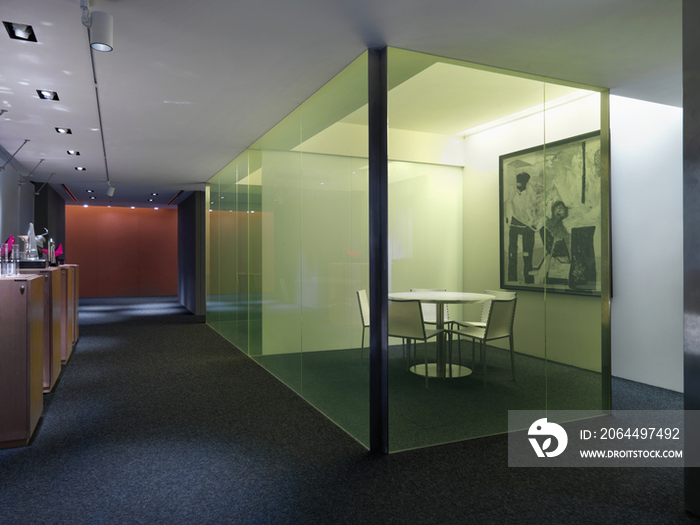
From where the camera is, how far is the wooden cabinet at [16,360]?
342cm

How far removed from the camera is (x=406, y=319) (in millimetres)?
3484

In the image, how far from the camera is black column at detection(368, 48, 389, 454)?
3.40 m

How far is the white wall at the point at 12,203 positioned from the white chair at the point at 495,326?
22.0ft

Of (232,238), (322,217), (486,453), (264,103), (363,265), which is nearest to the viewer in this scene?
(486,453)

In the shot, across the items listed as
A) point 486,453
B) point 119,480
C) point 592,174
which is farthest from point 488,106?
point 119,480

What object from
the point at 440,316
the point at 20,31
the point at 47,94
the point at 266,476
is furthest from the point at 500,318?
the point at 47,94

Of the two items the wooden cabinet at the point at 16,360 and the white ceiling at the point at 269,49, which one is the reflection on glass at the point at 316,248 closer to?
the white ceiling at the point at 269,49

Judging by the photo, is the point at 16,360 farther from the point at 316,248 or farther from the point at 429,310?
the point at 429,310

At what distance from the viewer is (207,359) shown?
6.67 m

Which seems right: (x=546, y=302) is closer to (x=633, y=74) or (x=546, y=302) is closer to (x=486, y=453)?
(x=486, y=453)

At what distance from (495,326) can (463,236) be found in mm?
733

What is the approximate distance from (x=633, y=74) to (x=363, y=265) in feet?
8.77

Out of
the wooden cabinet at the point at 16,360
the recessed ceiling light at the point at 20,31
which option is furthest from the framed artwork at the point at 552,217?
the wooden cabinet at the point at 16,360

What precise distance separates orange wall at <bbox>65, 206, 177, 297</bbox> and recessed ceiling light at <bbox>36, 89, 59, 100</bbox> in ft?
42.6
